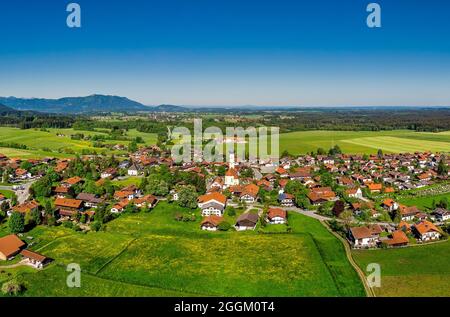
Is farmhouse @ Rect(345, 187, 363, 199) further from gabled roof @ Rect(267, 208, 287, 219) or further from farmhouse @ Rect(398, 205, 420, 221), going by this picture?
gabled roof @ Rect(267, 208, 287, 219)

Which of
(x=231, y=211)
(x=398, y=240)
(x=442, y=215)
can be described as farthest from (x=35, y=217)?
(x=442, y=215)

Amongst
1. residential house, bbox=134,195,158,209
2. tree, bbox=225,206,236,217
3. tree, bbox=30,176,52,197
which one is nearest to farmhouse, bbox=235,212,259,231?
tree, bbox=225,206,236,217

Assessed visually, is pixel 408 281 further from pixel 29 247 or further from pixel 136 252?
pixel 29 247

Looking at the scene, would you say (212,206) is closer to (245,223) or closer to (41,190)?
(245,223)

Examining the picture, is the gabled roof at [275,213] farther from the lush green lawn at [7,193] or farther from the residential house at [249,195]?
the lush green lawn at [7,193]
